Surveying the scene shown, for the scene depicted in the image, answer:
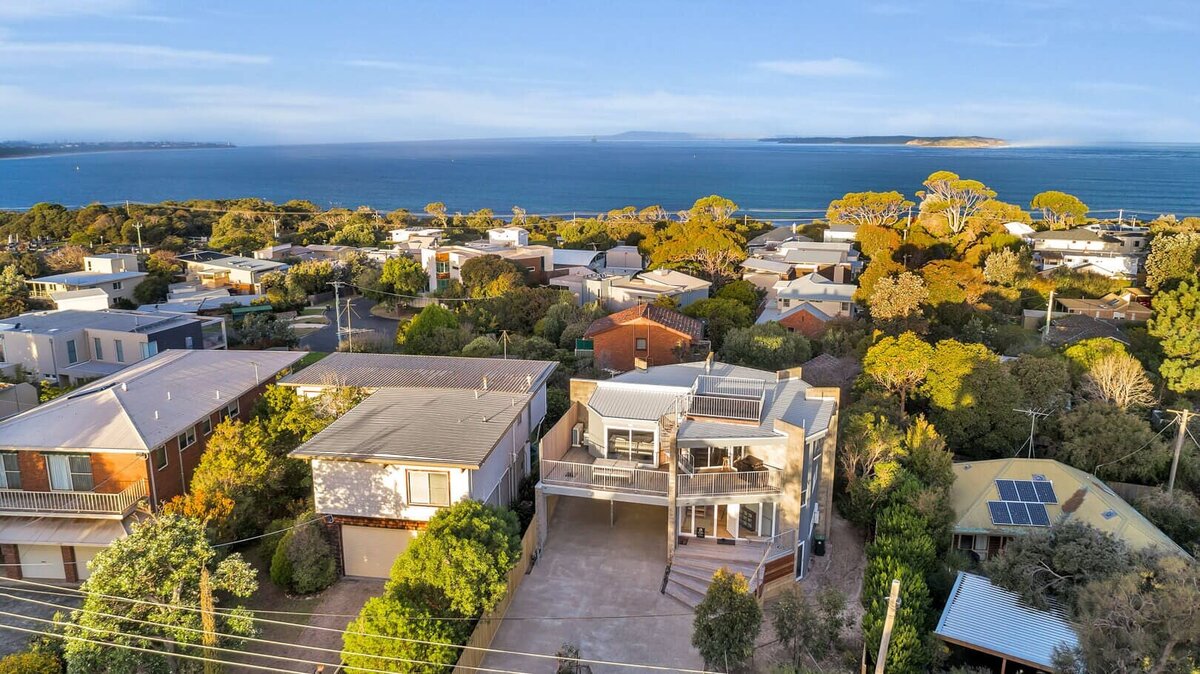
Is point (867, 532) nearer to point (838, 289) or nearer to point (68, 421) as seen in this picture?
point (68, 421)

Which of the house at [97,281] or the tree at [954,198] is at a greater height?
the tree at [954,198]

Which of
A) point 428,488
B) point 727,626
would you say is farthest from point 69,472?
point 727,626

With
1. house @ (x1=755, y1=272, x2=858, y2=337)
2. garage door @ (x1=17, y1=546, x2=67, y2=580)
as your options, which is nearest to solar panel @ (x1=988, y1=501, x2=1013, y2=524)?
house @ (x1=755, y1=272, x2=858, y2=337)

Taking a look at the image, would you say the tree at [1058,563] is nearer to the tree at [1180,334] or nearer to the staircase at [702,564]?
the staircase at [702,564]

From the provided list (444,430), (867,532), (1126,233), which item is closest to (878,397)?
(867,532)

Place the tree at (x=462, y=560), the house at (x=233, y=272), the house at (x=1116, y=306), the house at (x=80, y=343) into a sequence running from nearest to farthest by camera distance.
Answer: the tree at (x=462, y=560)
the house at (x=80, y=343)
the house at (x=1116, y=306)
the house at (x=233, y=272)

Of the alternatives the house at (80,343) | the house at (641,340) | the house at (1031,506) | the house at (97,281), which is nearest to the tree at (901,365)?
the house at (1031,506)
